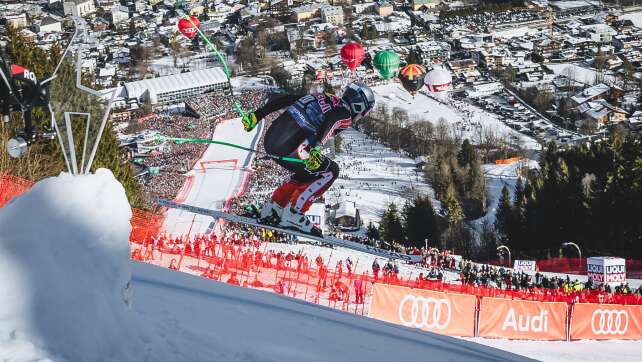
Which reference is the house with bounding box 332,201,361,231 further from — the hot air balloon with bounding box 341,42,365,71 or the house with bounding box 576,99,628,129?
the house with bounding box 576,99,628,129

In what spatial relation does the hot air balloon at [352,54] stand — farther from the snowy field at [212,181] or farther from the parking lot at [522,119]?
the parking lot at [522,119]

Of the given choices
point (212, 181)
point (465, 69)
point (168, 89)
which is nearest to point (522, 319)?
point (212, 181)

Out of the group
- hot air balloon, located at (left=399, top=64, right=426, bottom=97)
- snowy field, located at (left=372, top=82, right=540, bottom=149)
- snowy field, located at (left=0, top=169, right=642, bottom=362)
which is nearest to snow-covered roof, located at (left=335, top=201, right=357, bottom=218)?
hot air balloon, located at (left=399, top=64, right=426, bottom=97)

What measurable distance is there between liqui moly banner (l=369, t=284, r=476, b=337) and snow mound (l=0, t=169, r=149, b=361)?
663cm

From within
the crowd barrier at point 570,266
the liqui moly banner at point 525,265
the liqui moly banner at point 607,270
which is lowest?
the crowd barrier at point 570,266

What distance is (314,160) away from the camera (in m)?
6.91

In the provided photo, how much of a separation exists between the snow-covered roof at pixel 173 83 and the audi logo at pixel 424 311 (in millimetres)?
45473

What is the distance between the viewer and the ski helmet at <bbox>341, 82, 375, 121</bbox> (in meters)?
7.09

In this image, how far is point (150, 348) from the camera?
4043 millimetres

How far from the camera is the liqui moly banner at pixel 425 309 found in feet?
34.6

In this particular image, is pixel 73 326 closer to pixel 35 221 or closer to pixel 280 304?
pixel 35 221

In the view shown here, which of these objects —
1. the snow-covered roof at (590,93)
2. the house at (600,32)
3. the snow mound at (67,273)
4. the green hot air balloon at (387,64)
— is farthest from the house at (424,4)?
the snow mound at (67,273)

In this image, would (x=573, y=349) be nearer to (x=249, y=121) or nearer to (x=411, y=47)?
(x=249, y=121)

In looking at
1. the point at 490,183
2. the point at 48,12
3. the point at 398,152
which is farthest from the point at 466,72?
the point at 48,12
